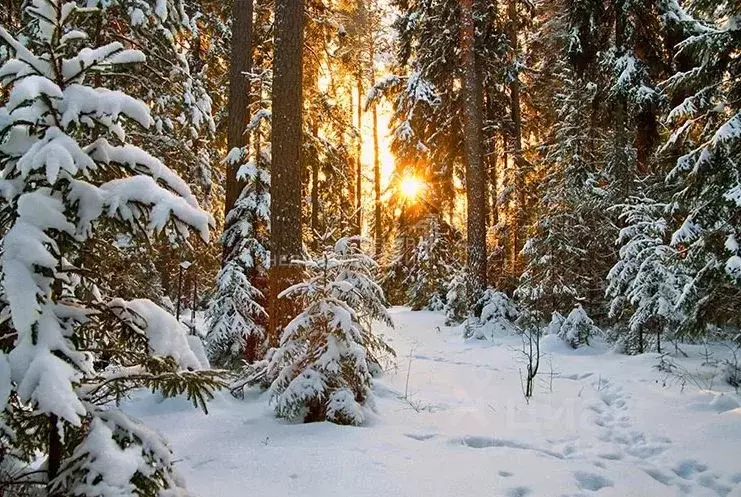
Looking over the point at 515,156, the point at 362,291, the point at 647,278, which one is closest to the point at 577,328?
the point at 647,278

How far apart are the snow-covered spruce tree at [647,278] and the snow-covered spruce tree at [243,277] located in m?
5.83

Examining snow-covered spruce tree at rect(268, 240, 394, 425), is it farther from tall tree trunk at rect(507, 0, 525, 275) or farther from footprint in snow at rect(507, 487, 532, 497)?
tall tree trunk at rect(507, 0, 525, 275)

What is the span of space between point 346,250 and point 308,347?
135 centimetres

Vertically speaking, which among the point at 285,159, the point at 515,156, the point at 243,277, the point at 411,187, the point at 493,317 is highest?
the point at 515,156

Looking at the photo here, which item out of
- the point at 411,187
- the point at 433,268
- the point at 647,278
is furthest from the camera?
the point at 433,268

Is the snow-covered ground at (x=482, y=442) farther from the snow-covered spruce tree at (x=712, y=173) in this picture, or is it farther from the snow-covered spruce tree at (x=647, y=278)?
the snow-covered spruce tree at (x=647, y=278)

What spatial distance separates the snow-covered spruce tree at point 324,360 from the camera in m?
4.73

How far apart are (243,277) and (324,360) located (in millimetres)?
2899

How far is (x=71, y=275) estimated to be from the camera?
261 cm

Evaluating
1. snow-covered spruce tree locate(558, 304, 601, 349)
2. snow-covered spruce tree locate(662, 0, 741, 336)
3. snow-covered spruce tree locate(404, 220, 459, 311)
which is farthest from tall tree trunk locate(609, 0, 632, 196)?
snow-covered spruce tree locate(404, 220, 459, 311)

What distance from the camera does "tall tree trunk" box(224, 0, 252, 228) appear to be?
7.90 m

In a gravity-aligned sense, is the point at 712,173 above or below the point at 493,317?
above

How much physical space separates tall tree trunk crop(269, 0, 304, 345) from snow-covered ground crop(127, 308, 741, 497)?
137cm

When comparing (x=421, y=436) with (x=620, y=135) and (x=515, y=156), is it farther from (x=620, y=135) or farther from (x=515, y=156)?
(x=515, y=156)
